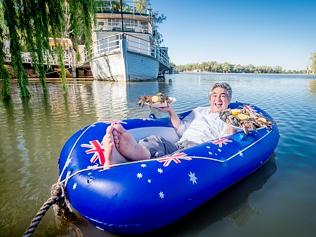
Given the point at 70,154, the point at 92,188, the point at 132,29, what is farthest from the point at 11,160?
the point at 132,29

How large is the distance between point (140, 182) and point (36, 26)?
372cm

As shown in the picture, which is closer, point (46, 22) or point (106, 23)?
point (46, 22)

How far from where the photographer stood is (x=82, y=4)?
5219 mm

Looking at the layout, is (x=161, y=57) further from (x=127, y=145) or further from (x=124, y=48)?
(x=127, y=145)

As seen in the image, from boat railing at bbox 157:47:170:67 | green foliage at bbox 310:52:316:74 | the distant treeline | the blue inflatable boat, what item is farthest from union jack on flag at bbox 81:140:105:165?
the distant treeline

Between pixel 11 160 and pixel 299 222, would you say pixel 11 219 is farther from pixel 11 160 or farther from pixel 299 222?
pixel 299 222

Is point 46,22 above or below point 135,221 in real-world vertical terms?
above

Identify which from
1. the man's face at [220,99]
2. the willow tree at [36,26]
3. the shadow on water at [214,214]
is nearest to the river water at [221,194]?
the shadow on water at [214,214]

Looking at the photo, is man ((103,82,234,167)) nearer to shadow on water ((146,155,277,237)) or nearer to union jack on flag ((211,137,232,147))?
union jack on flag ((211,137,232,147))

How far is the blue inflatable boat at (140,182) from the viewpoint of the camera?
93.1 inches

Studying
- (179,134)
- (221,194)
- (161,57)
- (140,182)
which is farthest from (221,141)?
(161,57)

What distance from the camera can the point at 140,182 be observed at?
2434mm

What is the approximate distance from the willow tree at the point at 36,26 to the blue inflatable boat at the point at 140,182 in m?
2.33

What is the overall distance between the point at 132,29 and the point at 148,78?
4732 mm
